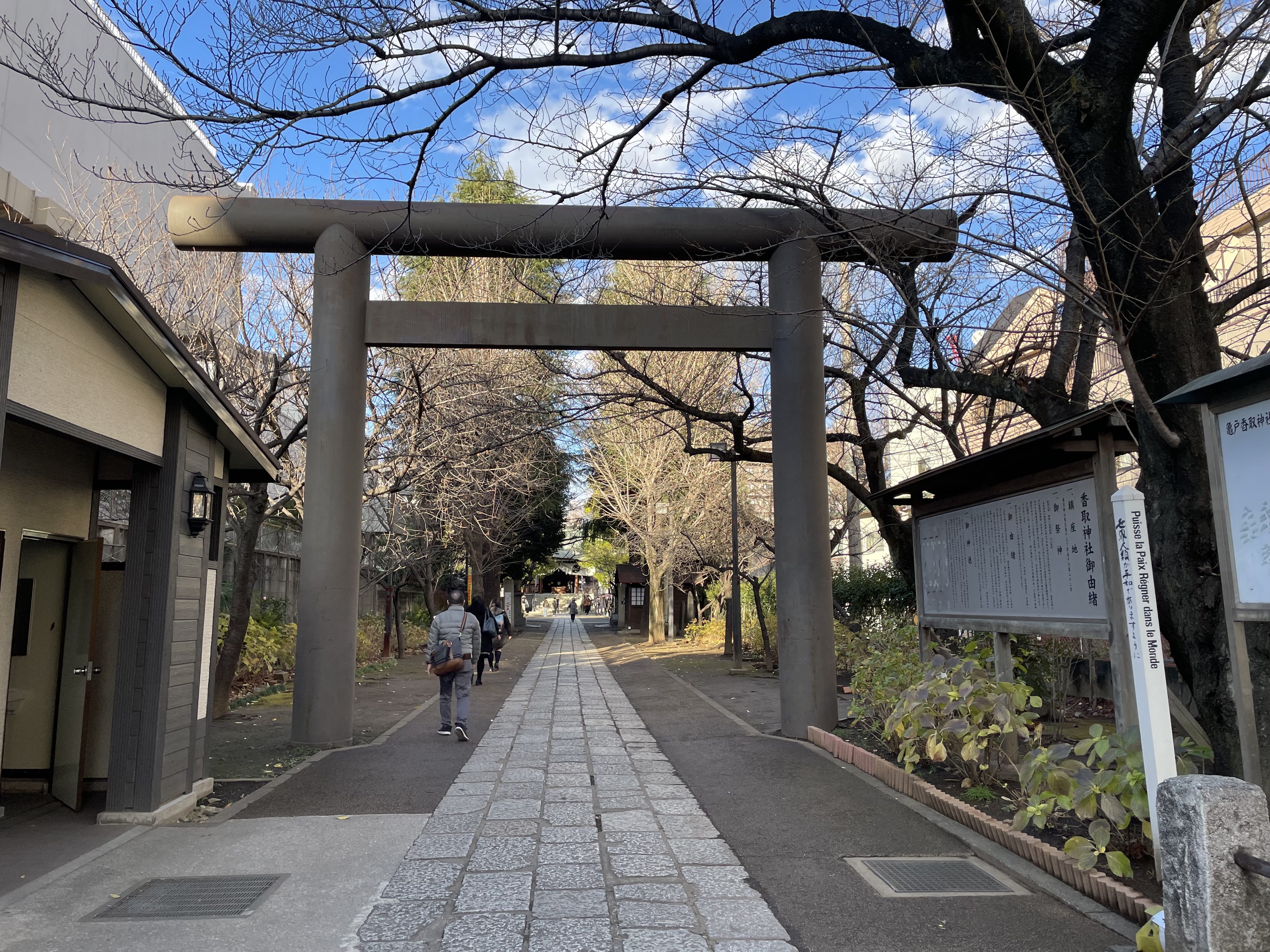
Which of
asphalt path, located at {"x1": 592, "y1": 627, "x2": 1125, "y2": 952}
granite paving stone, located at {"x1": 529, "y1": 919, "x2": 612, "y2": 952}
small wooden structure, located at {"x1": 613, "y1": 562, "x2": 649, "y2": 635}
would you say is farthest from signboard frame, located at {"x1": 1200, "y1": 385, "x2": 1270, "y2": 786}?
small wooden structure, located at {"x1": 613, "y1": 562, "x2": 649, "y2": 635}

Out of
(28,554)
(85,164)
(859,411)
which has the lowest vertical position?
(28,554)

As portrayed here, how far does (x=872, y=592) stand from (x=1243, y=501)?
44.5ft

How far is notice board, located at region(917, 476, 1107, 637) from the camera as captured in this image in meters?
5.88

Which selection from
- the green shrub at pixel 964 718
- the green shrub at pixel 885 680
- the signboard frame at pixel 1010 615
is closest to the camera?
the signboard frame at pixel 1010 615

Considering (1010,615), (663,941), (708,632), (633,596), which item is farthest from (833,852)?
(633,596)

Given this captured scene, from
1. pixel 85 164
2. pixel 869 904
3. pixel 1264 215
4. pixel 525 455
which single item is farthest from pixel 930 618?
pixel 85 164

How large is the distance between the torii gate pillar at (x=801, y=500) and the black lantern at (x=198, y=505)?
19.8 feet

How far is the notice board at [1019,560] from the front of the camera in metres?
5.88

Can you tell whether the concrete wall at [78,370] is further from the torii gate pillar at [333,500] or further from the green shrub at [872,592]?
the green shrub at [872,592]

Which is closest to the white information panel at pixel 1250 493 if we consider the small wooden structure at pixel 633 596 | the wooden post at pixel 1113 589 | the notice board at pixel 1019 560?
the wooden post at pixel 1113 589

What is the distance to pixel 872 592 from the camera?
17.1m

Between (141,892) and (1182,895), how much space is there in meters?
Result: 5.15

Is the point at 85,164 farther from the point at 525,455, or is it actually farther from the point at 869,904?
the point at 869,904

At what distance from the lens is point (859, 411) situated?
10.3 m
